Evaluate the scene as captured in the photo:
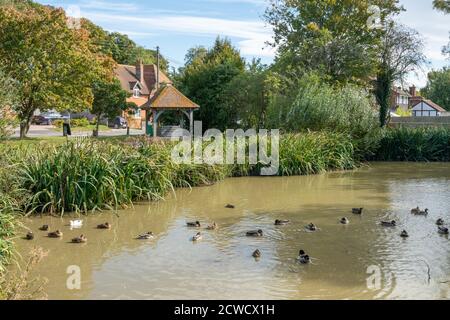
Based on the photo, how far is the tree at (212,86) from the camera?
34.6m

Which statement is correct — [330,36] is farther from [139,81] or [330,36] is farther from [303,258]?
[139,81]

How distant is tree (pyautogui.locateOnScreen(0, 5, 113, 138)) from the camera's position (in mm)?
26844

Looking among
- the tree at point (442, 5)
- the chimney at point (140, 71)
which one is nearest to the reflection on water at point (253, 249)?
the tree at point (442, 5)

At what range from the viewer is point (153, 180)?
1513 cm

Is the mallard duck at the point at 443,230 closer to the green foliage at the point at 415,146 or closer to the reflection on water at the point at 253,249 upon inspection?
the reflection on water at the point at 253,249

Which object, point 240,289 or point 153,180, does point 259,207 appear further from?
point 240,289

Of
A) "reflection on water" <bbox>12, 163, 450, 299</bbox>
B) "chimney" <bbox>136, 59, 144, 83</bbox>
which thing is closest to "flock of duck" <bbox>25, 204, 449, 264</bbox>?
"reflection on water" <bbox>12, 163, 450, 299</bbox>

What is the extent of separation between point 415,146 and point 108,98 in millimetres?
21098

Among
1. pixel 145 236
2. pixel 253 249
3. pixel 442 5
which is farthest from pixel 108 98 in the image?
pixel 253 249

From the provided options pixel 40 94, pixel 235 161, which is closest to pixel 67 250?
pixel 235 161

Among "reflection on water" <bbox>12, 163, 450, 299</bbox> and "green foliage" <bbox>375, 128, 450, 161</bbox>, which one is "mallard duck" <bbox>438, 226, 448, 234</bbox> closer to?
"reflection on water" <bbox>12, 163, 450, 299</bbox>

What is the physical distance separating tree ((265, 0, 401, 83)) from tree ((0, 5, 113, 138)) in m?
11.5

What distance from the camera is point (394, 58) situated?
34.4m

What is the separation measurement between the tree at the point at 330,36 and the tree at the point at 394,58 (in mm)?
721
